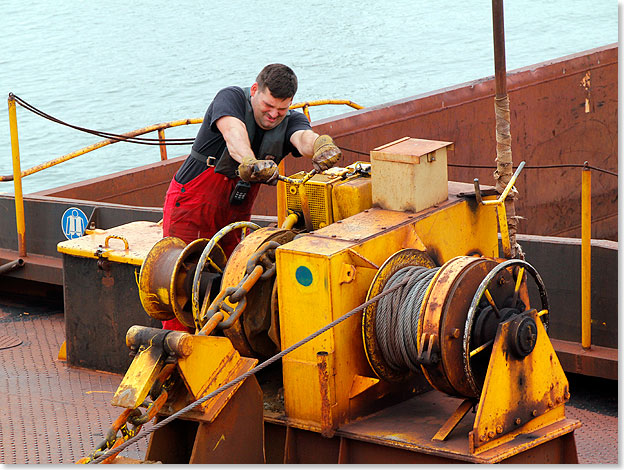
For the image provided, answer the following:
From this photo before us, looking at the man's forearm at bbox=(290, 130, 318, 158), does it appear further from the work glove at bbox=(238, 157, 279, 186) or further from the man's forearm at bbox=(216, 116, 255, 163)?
the work glove at bbox=(238, 157, 279, 186)

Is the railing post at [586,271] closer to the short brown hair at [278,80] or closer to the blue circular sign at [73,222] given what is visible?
the short brown hair at [278,80]

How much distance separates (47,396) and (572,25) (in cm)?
2099

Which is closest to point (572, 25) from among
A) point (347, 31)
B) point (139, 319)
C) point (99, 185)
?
point (347, 31)

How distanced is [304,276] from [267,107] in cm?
101

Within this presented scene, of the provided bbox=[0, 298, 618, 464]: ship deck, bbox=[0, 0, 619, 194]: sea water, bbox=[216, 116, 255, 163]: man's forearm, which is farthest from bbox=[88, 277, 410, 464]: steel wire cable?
bbox=[0, 0, 619, 194]: sea water

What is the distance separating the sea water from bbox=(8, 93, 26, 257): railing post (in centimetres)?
905

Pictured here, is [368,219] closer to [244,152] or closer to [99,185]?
[244,152]

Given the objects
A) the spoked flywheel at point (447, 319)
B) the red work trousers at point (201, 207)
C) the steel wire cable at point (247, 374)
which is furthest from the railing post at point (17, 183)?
the spoked flywheel at point (447, 319)

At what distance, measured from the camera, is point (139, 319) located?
5.98m

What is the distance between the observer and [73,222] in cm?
735

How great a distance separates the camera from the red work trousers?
17.4 ft

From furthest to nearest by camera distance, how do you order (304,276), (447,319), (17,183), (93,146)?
(93,146), (17,183), (304,276), (447,319)

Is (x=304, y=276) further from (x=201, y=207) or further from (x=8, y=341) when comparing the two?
(x=8, y=341)

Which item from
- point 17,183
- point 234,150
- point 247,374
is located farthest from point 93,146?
point 247,374
